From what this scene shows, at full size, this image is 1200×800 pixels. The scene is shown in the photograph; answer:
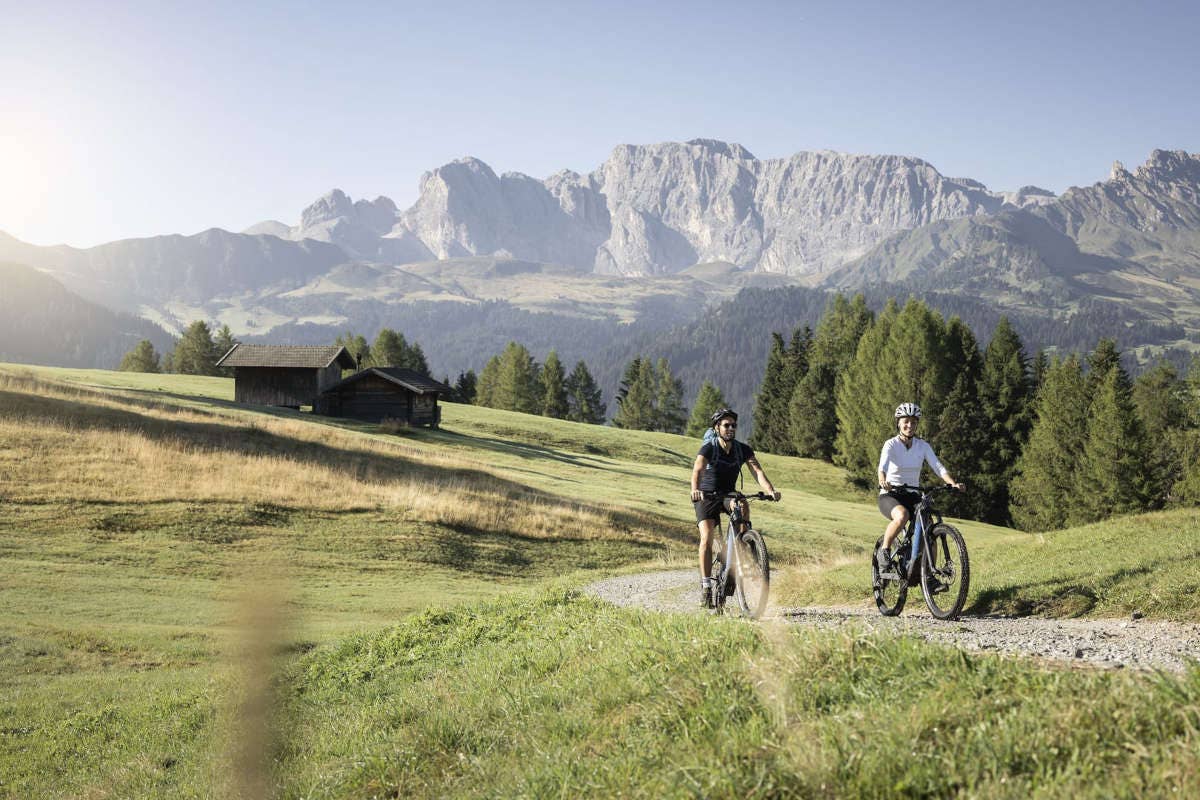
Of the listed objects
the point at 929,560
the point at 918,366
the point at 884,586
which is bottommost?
the point at 884,586

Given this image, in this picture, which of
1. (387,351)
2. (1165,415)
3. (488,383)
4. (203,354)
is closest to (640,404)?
(488,383)

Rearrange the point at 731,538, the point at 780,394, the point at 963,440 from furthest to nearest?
the point at 780,394 < the point at 963,440 < the point at 731,538

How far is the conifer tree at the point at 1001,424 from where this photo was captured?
2717 inches

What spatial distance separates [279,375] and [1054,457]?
67.2 m

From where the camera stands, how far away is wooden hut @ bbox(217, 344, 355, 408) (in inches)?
2874

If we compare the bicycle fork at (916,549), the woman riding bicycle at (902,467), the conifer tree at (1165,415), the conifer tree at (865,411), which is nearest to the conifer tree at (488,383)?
the conifer tree at (865,411)

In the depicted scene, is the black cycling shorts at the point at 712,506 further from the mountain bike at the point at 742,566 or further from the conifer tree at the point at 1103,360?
the conifer tree at the point at 1103,360

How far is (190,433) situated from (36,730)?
2701 cm

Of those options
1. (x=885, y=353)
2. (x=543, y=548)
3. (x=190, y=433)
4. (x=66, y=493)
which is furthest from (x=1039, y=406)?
(x=66, y=493)

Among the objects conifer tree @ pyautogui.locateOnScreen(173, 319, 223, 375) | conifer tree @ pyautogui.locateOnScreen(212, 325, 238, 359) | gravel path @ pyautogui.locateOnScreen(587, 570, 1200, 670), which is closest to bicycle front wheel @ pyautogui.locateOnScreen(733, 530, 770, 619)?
gravel path @ pyautogui.locateOnScreen(587, 570, 1200, 670)

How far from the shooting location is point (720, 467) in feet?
38.6

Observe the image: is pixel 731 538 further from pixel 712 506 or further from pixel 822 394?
pixel 822 394

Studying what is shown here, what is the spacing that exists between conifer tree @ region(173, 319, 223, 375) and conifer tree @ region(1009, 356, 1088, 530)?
380 ft

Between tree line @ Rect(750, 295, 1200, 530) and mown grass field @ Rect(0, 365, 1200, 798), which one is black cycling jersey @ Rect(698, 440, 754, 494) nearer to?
mown grass field @ Rect(0, 365, 1200, 798)
